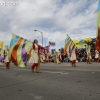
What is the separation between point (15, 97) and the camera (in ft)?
17.4

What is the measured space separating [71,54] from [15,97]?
12.7 m

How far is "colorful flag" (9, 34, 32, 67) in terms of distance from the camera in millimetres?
13541

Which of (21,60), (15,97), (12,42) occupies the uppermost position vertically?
(12,42)

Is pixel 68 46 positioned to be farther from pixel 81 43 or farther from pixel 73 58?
pixel 81 43

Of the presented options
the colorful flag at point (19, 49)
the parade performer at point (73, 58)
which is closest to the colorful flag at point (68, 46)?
the parade performer at point (73, 58)

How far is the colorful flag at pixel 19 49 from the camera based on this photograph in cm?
1354

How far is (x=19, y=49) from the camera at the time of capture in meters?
13.8

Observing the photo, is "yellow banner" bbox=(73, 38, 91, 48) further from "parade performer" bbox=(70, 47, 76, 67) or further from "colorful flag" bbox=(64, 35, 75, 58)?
"parade performer" bbox=(70, 47, 76, 67)

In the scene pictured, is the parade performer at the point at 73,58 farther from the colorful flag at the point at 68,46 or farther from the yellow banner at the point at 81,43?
the yellow banner at the point at 81,43

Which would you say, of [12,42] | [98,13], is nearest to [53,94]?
[98,13]

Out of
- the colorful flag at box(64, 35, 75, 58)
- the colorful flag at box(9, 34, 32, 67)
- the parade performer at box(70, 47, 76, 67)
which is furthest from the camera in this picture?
the colorful flag at box(64, 35, 75, 58)

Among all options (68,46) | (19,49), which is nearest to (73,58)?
(68,46)

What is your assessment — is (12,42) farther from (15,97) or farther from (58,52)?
(58,52)

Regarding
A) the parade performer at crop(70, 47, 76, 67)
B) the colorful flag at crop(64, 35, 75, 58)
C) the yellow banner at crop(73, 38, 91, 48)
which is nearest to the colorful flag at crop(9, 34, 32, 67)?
the parade performer at crop(70, 47, 76, 67)
